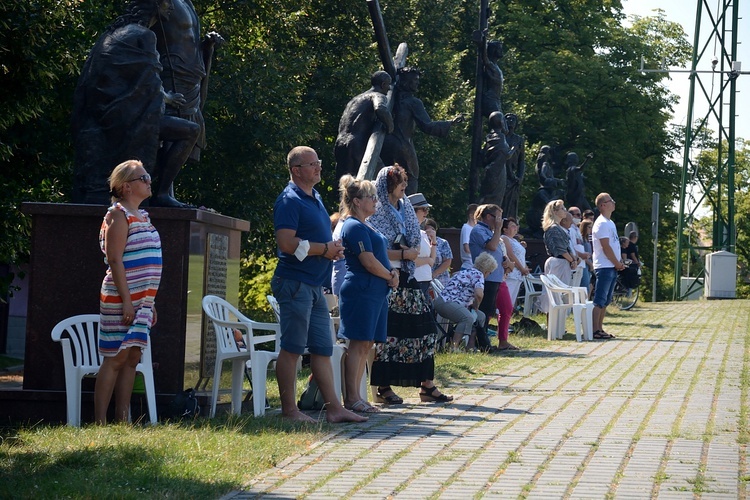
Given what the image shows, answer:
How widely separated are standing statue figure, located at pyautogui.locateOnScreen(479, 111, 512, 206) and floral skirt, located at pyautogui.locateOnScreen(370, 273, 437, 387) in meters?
13.2

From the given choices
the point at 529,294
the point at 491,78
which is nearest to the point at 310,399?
the point at 529,294

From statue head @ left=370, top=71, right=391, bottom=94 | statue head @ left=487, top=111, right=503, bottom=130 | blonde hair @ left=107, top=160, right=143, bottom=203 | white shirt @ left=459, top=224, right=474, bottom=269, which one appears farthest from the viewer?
statue head @ left=487, top=111, right=503, bottom=130

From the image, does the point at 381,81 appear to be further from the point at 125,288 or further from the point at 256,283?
the point at 256,283

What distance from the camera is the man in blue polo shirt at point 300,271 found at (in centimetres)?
866

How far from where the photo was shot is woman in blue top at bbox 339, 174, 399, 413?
913cm

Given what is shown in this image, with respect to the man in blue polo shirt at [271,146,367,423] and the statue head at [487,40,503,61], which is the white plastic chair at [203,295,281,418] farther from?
the statue head at [487,40,503,61]

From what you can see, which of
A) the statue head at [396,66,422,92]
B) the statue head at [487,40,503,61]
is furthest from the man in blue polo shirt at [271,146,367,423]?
the statue head at [487,40,503,61]

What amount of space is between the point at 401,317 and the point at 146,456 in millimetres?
3497

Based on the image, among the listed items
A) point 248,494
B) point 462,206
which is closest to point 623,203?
point 462,206

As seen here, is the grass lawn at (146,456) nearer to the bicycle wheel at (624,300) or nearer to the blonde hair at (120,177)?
the blonde hair at (120,177)

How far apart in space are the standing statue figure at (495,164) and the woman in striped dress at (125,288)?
14.9 m

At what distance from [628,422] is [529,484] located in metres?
2.46

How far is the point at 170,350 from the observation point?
9.45m

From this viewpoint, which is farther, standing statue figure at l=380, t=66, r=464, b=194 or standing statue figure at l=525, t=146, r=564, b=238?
standing statue figure at l=525, t=146, r=564, b=238
